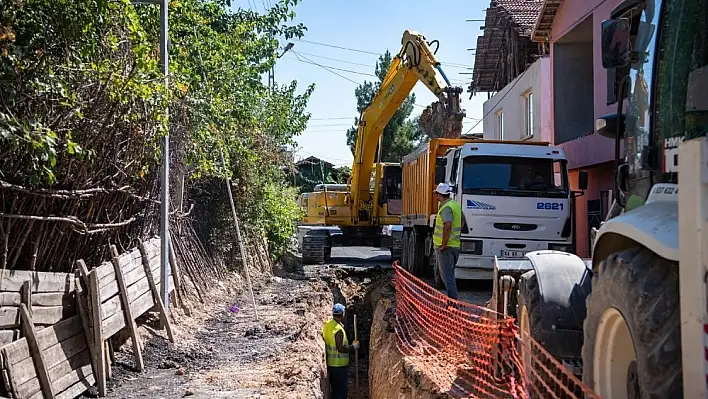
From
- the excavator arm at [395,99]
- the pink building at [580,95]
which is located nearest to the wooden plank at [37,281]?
the excavator arm at [395,99]

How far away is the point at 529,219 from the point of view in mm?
12414

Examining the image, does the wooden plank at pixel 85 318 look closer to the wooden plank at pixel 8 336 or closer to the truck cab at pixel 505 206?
the wooden plank at pixel 8 336

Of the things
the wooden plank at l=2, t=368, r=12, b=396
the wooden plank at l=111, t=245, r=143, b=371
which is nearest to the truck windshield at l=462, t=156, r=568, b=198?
the wooden plank at l=111, t=245, r=143, b=371

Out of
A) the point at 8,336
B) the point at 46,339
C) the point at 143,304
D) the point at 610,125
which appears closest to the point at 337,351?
the point at 143,304

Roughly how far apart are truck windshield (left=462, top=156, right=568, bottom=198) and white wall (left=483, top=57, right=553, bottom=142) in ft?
16.8

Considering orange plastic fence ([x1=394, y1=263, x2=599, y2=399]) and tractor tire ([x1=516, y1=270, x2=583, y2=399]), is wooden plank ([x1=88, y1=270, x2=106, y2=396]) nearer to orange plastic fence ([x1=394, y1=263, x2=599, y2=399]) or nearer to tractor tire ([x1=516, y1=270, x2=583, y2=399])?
orange plastic fence ([x1=394, y1=263, x2=599, y2=399])

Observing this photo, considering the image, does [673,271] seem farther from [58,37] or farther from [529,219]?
[529,219]

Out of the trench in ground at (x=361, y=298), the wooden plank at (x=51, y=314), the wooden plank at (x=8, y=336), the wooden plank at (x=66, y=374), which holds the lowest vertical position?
the trench in ground at (x=361, y=298)

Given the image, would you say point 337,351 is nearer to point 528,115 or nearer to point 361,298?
point 361,298

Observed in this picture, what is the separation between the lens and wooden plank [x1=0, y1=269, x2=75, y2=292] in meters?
5.88

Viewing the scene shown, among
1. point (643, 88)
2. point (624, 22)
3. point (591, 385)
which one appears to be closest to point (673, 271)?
point (591, 385)

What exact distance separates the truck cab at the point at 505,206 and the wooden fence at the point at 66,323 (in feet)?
19.1

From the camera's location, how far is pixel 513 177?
12602 mm

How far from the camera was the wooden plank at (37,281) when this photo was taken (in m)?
5.88
